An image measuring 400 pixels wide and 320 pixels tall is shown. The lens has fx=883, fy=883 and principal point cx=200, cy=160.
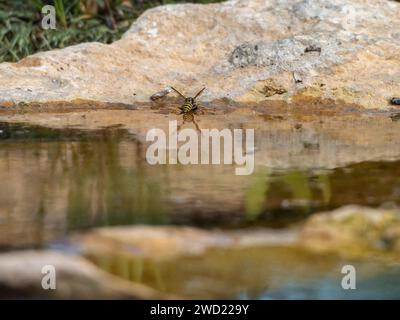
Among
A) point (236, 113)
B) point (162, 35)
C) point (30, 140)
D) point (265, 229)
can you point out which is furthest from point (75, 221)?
point (162, 35)

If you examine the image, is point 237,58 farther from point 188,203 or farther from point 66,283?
point 66,283

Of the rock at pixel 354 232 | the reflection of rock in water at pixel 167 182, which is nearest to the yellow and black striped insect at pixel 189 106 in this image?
the reflection of rock in water at pixel 167 182

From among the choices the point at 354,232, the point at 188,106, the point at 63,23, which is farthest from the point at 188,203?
the point at 63,23

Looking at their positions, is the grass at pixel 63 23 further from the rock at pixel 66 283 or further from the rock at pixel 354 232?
the rock at pixel 66 283

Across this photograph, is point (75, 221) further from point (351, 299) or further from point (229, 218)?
point (351, 299)

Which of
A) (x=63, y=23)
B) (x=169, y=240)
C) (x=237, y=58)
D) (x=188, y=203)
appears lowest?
(x=169, y=240)

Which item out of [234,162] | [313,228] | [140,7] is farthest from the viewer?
[140,7]

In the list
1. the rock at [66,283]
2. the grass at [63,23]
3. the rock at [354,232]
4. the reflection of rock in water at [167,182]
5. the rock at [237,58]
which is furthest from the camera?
the grass at [63,23]
